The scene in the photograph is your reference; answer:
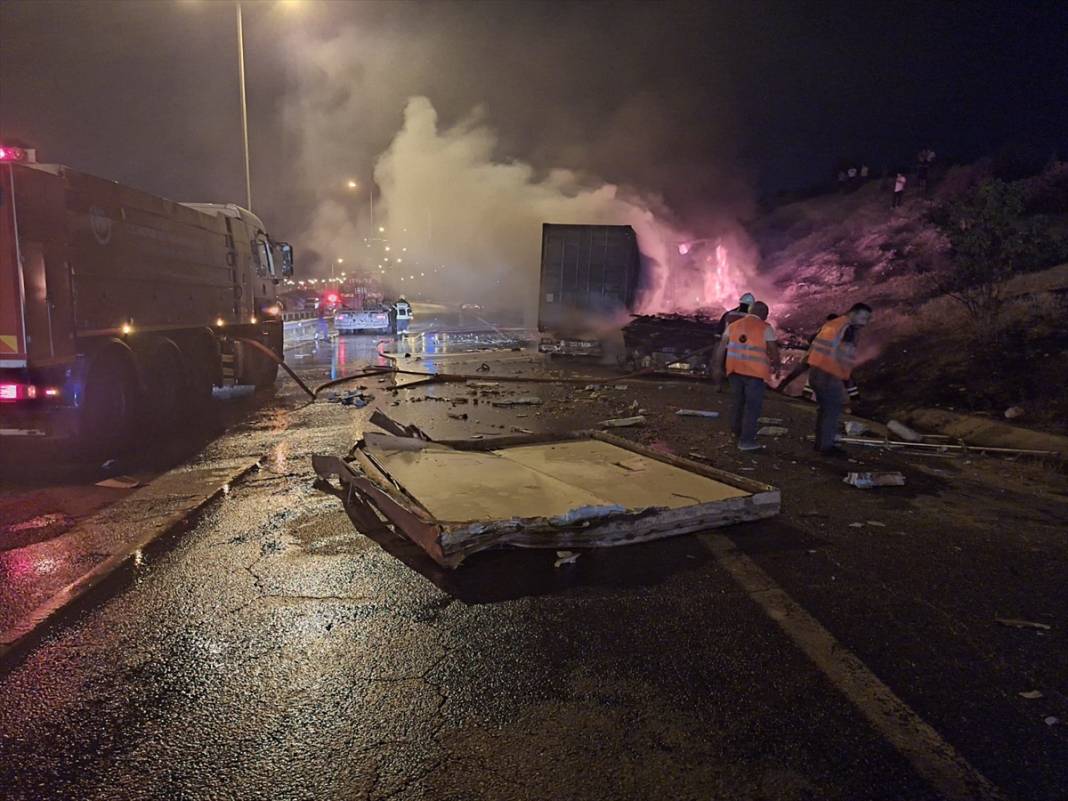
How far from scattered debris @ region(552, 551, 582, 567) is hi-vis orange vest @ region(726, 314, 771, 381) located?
3.96 meters

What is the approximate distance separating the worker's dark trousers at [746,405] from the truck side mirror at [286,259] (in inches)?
403

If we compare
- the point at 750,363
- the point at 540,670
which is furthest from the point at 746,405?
the point at 540,670

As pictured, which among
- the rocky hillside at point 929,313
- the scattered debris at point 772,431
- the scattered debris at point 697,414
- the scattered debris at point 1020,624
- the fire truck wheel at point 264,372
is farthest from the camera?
the fire truck wheel at point 264,372

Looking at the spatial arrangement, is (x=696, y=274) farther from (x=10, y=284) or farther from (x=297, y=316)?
(x=10, y=284)

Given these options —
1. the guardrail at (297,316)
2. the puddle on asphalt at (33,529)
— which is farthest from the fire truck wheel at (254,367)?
the guardrail at (297,316)

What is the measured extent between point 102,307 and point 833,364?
7.82m

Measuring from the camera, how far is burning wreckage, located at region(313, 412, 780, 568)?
4.03 metres

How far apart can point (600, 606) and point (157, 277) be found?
25.4 feet

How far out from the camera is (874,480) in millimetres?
5902

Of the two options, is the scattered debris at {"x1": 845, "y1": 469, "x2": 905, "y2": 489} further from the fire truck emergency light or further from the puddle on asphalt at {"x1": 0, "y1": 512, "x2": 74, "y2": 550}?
the fire truck emergency light

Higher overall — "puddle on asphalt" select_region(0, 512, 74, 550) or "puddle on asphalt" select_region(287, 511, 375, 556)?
"puddle on asphalt" select_region(287, 511, 375, 556)

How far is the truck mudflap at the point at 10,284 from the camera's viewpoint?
5828mm

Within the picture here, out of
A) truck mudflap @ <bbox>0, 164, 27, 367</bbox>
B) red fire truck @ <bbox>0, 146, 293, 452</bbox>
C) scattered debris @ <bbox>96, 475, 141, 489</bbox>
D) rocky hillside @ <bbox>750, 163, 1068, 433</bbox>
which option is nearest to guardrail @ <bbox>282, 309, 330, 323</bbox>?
red fire truck @ <bbox>0, 146, 293, 452</bbox>

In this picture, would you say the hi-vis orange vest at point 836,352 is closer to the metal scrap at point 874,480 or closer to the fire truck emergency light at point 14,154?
the metal scrap at point 874,480
